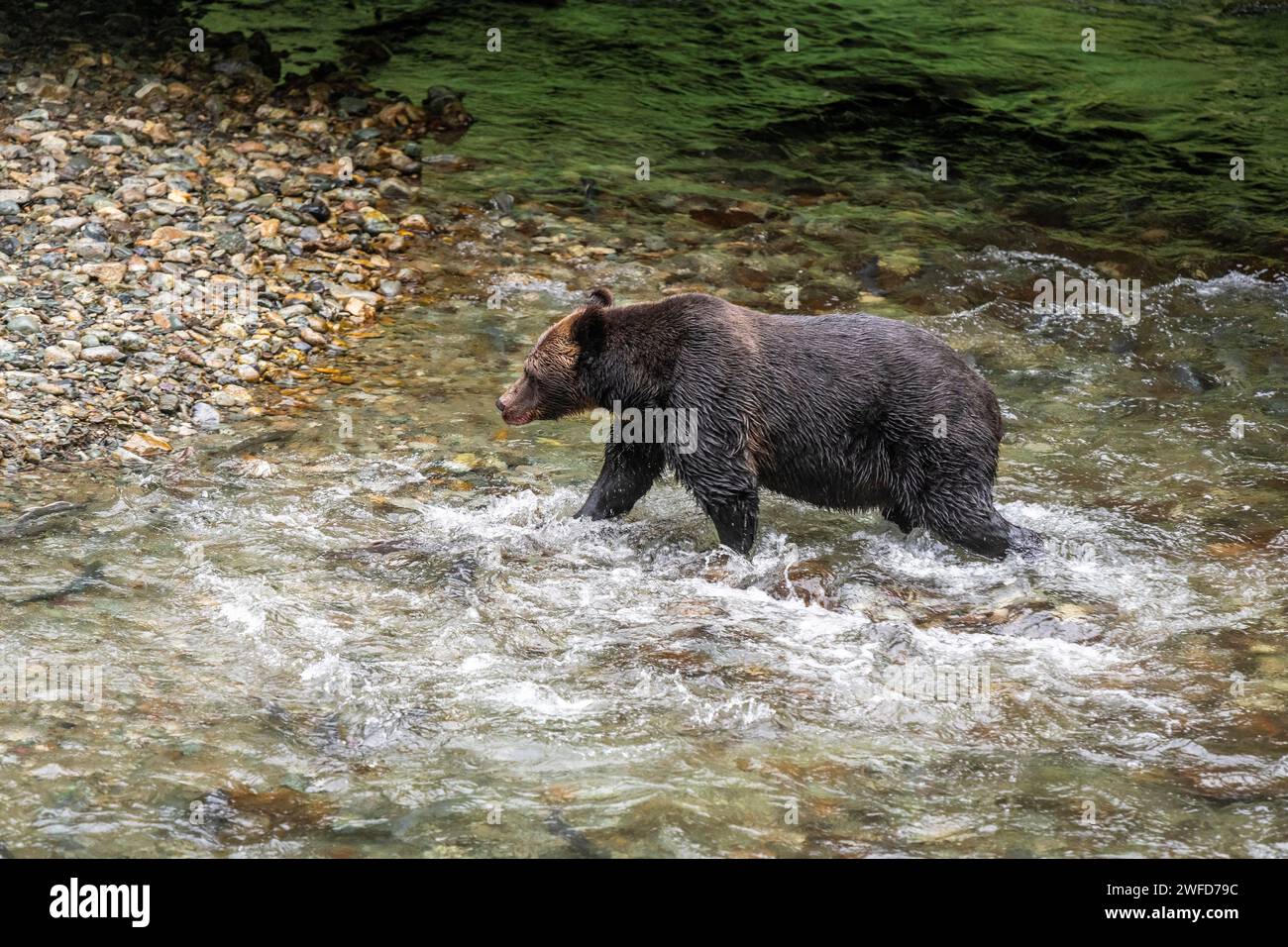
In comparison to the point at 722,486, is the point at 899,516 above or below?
below

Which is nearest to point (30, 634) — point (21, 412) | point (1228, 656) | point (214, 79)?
point (21, 412)

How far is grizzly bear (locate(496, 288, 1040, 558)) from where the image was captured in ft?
25.7

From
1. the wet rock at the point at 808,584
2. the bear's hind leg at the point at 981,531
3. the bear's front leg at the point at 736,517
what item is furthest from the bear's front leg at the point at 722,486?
the bear's hind leg at the point at 981,531

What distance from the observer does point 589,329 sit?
8.27 meters

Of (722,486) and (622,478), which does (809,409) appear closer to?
(722,486)

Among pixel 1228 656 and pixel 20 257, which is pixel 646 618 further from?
pixel 20 257

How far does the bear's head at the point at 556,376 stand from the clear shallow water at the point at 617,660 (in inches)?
25.1

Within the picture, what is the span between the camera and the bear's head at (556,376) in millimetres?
8367

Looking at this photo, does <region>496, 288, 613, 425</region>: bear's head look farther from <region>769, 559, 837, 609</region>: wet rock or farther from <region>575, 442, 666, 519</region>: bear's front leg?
<region>769, 559, 837, 609</region>: wet rock

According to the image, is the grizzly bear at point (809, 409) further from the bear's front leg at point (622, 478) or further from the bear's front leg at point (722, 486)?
the bear's front leg at point (622, 478)

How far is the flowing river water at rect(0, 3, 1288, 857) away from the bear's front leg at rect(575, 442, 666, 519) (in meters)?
0.17

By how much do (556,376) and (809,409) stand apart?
159 centimetres

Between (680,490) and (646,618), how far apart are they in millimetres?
2298

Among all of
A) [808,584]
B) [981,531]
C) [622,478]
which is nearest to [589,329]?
[622,478]
